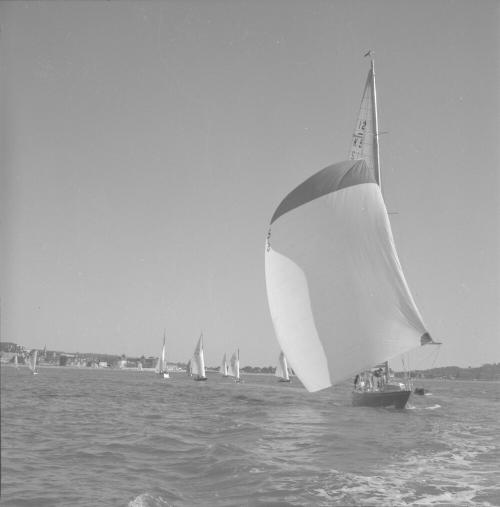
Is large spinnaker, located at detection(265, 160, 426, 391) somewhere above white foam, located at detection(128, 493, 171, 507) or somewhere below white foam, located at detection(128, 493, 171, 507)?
above

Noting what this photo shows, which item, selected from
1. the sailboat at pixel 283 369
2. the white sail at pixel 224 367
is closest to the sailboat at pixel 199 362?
the sailboat at pixel 283 369

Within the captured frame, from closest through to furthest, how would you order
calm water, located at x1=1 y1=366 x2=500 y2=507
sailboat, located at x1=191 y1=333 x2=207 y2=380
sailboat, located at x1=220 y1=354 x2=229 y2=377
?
1. calm water, located at x1=1 y1=366 x2=500 y2=507
2. sailboat, located at x1=191 y1=333 x2=207 y2=380
3. sailboat, located at x1=220 y1=354 x2=229 y2=377

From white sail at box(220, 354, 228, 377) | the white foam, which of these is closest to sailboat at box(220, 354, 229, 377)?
white sail at box(220, 354, 228, 377)

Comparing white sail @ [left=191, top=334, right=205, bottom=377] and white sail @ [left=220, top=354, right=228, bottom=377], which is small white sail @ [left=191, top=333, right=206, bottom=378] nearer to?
white sail @ [left=191, top=334, right=205, bottom=377]

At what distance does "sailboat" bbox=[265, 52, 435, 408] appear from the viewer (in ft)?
74.6

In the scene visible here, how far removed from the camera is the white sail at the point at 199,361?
94.6 meters

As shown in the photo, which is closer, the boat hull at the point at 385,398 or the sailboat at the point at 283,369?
the boat hull at the point at 385,398

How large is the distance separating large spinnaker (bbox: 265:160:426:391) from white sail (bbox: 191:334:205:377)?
72.6m

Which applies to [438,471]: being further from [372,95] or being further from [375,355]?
[372,95]

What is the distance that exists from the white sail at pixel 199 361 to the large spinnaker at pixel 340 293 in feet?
238

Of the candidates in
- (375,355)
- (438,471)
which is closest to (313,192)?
(375,355)

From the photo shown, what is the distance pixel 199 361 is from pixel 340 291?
7518 cm

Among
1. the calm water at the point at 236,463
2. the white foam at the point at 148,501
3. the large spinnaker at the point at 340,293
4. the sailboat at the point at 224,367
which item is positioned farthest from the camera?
the sailboat at the point at 224,367

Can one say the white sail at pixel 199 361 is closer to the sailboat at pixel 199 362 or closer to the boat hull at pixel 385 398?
the sailboat at pixel 199 362
